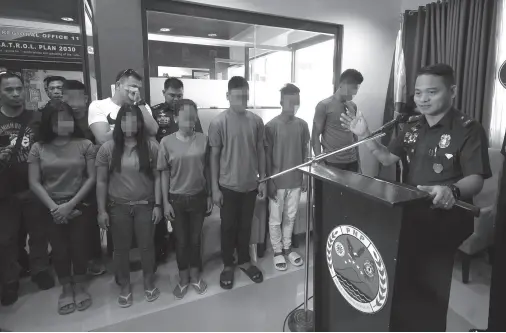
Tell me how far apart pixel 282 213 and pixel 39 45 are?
2333mm

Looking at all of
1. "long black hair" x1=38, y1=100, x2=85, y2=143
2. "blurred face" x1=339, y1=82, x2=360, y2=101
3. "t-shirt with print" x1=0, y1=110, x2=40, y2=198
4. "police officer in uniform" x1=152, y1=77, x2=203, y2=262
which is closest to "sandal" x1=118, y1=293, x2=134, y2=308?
"police officer in uniform" x1=152, y1=77, x2=203, y2=262

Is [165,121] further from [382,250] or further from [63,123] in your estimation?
[382,250]

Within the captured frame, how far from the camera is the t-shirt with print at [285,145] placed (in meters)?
2.36

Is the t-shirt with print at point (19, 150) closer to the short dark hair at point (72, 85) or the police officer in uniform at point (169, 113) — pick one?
the short dark hair at point (72, 85)

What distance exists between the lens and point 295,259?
244 cm

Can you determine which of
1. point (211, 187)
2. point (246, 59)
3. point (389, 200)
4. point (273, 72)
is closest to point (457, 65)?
point (273, 72)

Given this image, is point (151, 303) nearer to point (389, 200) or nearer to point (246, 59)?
point (389, 200)

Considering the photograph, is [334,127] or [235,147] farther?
[334,127]

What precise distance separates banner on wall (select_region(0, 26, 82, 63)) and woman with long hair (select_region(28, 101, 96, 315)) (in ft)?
3.16

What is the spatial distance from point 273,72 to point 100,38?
1.71 metres

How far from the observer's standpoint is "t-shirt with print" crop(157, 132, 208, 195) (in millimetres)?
1923

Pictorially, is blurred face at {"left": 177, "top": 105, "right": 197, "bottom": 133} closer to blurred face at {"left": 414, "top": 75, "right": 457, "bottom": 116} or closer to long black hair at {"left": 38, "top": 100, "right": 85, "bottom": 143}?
long black hair at {"left": 38, "top": 100, "right": 85, "bottom": 143}

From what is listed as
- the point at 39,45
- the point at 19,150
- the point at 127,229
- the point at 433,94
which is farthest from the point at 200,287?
the point at 39,45

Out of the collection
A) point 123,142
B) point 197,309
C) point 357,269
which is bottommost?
point 197,309
